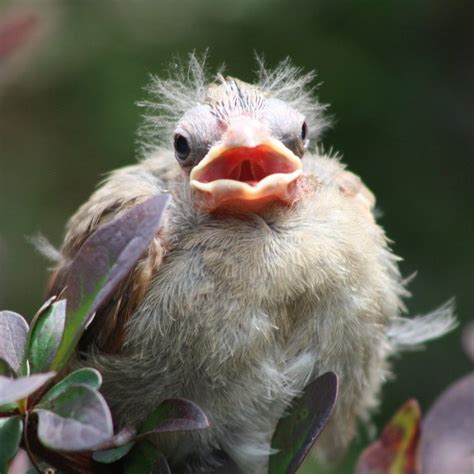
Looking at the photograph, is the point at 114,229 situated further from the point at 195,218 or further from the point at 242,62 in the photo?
the point at 242,62

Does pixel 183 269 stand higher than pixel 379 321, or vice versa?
pixel 183 269

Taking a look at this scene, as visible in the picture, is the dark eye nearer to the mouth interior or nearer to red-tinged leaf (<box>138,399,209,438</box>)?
the mouth interior

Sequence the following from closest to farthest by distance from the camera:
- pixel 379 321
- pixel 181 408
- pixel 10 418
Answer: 1. pixel 10 418
2. pixel 181 408
3. pixel 379 321

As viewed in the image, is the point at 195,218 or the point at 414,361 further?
the point at 414,361

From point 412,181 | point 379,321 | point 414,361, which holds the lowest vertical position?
point 414,361

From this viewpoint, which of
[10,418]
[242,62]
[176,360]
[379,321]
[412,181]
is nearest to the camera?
[10,418]

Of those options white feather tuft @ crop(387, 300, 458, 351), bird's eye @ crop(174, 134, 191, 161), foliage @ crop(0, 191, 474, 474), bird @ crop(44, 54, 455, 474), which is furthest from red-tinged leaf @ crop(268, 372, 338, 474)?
white feather tuft @ crop(387, 300, 458, 351)

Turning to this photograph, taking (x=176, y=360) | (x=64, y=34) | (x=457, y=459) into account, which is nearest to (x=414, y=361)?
(x=64, y=34)
